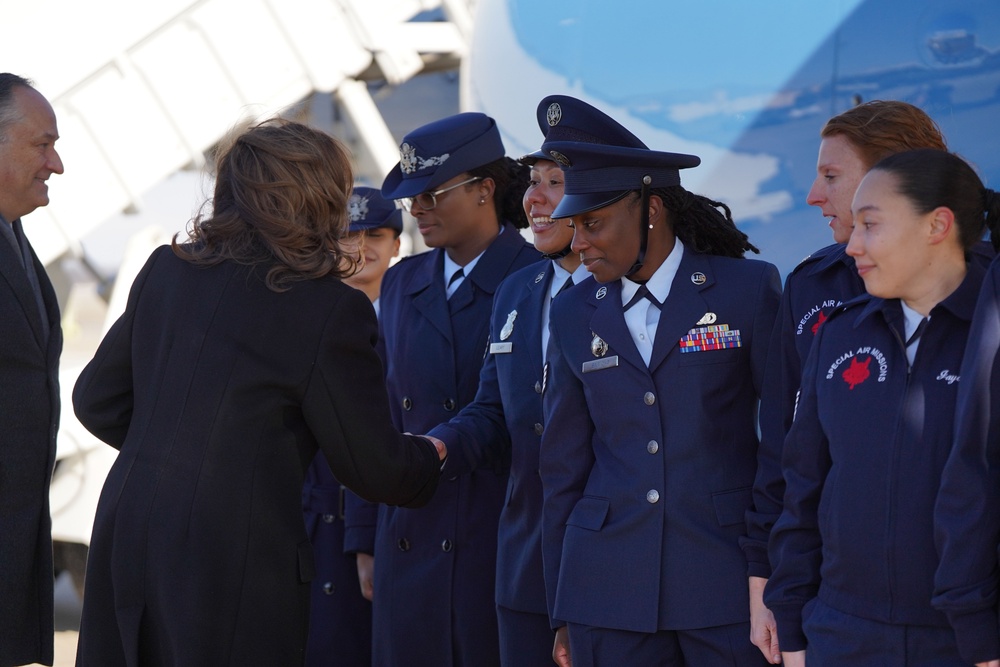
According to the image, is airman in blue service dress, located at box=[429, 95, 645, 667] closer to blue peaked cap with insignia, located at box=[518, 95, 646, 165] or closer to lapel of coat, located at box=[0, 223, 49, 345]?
blue peaked cap with insignia, located at box=[518, 95, 646, 165]

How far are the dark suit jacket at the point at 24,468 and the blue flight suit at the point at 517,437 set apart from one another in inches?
37.0

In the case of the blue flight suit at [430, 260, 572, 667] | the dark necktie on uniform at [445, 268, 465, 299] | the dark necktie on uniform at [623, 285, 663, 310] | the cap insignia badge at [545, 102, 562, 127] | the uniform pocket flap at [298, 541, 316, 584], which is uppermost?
the cap insignia badge at [545, 102, 562, 127]

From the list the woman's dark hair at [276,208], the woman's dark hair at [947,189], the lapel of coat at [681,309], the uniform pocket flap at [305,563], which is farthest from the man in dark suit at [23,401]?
the woman's dark hair at [947,189]

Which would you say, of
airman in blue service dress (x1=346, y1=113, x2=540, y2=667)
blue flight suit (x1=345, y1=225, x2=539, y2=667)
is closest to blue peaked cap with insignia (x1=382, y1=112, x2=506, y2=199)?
airman in blue service dress (x1=346, y1=113, x2=540, y2=667)

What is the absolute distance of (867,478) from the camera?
2.18 metres

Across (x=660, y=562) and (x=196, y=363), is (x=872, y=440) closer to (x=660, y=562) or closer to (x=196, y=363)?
(x=660, y=562)

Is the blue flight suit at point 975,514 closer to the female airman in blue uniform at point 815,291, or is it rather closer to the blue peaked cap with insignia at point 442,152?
the female airman in blue uniform at point 815,291

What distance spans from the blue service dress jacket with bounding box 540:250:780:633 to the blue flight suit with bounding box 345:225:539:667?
2.15 ft

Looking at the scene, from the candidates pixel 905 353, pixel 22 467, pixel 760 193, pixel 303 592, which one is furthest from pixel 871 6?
pixel 22 467

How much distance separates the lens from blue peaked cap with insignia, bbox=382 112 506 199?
3.55m

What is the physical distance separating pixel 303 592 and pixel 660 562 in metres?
0.72

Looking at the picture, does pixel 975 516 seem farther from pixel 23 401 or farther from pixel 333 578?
pixel 333 578

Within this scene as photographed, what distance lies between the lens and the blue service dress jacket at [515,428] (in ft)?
9.92

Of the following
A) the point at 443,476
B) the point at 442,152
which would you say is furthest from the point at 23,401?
the point at 442,152
